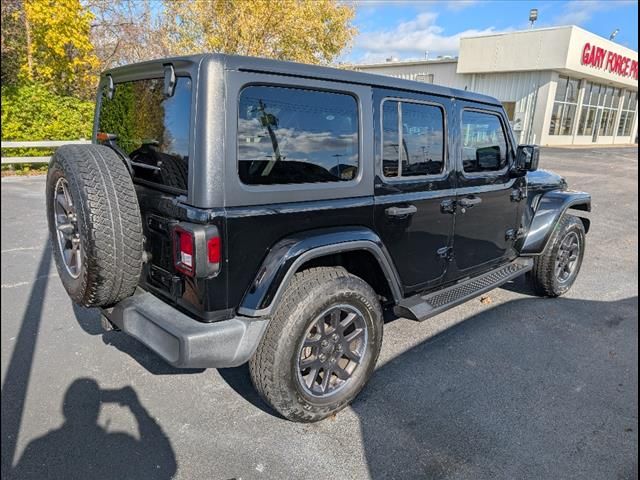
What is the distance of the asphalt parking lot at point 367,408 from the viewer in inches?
93.4

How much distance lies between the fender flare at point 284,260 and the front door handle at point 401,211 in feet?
1.25

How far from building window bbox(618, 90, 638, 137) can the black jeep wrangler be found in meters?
42.6

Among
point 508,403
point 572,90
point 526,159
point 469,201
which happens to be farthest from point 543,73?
point 508,403

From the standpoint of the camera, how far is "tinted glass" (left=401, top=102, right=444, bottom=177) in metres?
3.06

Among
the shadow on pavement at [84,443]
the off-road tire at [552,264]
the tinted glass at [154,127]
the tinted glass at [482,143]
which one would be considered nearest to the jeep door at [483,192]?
the tinted glass at [482,143]

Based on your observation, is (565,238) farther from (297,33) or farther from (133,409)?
(297,33)

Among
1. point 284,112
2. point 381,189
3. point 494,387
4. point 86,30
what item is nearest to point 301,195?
Answer: point 284,112

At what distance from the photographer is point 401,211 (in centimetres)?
297

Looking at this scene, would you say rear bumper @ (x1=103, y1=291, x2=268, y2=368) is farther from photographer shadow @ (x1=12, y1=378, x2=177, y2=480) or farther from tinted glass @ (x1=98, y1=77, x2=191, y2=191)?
tinted glass @ (x1=98, y1=77, x2=191, y2=191)

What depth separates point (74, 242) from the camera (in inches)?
104

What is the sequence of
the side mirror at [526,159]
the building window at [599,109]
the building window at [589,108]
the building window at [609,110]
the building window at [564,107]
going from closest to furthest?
the side mirror at [526,159] → the building window at [564,107] → the building window at [589,108] → the building window at [599,109] → the building window at [609,110]

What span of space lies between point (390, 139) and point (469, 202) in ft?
3.18

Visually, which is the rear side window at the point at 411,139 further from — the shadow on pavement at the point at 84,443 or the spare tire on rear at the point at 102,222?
the shadow on pavement at the point at 84,443

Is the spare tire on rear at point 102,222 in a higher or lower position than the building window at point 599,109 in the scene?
lower
